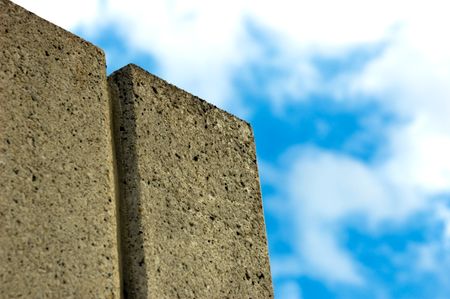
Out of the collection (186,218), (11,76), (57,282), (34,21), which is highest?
(34,21)

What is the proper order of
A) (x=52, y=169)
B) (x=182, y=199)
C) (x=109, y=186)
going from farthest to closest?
1. (x=182, y=199)
2. (x=109, y=186)
3. (x=52, y=169)

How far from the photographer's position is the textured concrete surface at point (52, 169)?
8.27ft

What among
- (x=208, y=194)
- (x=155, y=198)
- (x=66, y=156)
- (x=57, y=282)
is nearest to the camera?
(x=57, y=282)

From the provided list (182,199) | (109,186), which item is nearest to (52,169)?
(109,186)

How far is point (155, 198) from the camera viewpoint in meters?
2.93

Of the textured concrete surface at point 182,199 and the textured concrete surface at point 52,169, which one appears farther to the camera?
the textured concrete surface at point 182,199

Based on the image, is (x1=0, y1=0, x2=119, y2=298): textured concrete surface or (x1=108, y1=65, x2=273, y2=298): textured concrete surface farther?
(x1=108, y1=65, x2=273, y2=298): textured concrete surface

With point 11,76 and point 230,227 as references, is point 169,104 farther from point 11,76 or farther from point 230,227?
point 11,76

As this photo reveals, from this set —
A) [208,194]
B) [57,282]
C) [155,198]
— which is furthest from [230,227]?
[57,282]

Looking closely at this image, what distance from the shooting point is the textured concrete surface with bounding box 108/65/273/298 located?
285 centimetres

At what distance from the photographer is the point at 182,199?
3.02 metres

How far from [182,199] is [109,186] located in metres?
0.28

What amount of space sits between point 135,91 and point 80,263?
672 mm

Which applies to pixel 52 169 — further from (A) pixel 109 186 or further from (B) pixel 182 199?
(B) pixel 182 199
